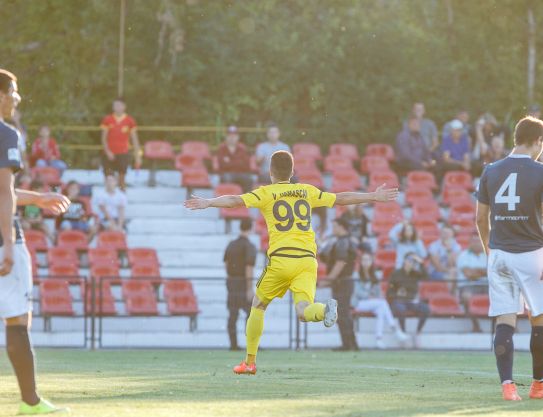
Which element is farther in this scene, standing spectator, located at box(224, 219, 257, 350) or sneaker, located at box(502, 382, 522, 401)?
standing spectator, located at box(224, 219, 257, 350)

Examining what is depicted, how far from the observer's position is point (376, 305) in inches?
887

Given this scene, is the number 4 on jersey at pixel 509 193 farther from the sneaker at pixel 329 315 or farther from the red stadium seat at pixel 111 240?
the red stadium seat at pixel 111 240

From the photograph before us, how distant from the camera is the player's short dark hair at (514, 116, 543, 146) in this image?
11.2 m

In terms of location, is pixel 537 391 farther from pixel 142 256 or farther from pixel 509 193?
pixel 142 256

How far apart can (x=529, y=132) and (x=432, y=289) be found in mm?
11613

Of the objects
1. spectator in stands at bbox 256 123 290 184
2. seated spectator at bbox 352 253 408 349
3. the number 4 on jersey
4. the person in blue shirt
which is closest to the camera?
the person in blue shirt

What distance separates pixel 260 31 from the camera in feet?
123

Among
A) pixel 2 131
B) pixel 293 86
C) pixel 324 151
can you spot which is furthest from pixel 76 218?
pixel 2 131

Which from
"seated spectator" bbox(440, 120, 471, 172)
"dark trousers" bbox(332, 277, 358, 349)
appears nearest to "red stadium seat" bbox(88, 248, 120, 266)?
"dark trousers" bbox(332, 277, 358, 349)

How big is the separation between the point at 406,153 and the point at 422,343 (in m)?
7.27

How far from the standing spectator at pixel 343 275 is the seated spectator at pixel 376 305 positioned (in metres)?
0.21

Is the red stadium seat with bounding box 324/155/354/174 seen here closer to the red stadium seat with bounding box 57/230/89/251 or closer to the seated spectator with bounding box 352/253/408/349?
the red stadium seat with bounding box 57/230/89/251

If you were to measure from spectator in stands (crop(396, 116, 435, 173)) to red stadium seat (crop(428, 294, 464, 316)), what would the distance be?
6.53 meters

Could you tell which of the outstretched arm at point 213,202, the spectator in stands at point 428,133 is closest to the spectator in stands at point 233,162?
the spectator in stands at point 428,133
